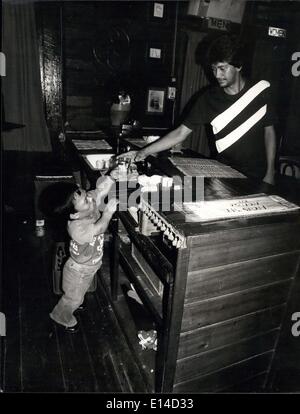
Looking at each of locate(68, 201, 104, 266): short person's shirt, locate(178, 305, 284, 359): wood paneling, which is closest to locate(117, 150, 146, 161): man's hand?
locate(68, 201, 104, 266): short person's shirt

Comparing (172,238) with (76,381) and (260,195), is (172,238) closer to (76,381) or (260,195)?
(260,195)

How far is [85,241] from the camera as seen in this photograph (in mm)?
2594

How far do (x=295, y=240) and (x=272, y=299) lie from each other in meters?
0.42

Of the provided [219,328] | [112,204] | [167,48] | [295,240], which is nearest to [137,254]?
[112,204]

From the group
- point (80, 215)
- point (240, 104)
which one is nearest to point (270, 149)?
point (240, 104)

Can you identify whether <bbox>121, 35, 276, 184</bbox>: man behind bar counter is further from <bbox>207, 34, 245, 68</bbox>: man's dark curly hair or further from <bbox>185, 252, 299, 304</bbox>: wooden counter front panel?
<bbox>185, 252, 299, 304</bbox>: wooden counter front panel

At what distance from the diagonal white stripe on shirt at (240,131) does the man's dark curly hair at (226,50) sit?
50cm

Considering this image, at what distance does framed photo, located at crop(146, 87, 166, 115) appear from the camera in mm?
6148

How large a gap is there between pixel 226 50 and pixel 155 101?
12.0 feet

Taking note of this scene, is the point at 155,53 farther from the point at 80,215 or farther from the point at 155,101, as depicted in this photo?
the point at 80,215

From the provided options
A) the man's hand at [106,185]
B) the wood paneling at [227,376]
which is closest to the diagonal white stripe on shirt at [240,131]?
the man's hand at [106,185]

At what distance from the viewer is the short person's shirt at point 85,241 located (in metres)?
2.56

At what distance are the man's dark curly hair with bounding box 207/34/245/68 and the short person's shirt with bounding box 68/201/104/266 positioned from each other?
1622 mm

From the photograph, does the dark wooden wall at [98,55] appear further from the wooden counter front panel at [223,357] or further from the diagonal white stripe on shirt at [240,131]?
the wooden counter front panel at [223,357]
